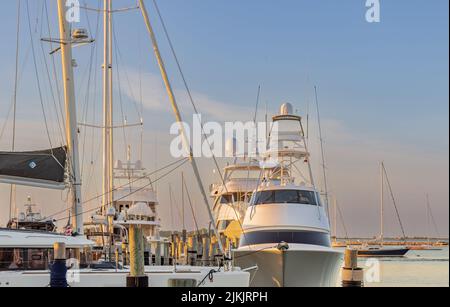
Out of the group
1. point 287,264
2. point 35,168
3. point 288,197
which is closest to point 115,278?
point 35,168

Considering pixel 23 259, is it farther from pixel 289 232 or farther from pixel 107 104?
pixel 107 104

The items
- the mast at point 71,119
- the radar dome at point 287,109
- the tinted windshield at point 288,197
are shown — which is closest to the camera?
the mast at point 71,119

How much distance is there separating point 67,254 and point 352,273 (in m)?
7.85

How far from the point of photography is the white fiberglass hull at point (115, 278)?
707 inches

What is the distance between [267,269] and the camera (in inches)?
1141

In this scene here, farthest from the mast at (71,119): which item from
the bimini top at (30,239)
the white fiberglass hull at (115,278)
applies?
the white fiberglass hull at (115,278)

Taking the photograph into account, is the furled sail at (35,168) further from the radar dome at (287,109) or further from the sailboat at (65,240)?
the radar dome at (287,109)

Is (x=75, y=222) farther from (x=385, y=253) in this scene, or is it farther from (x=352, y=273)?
(x=385, y=253)

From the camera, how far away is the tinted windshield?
3194 centimetres

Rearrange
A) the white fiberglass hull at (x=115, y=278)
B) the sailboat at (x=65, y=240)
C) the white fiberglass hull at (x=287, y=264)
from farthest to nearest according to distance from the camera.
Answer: the white fiberglass hull at (x=287, y=264) → the sailboat at (x=65, y=240) → the white fiberglass hull at (x=115, y=278)

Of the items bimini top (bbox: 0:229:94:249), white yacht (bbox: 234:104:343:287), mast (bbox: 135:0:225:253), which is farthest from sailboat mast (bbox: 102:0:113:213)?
bimini top (bbox: 0:229:94:249)

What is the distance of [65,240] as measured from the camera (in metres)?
19.6

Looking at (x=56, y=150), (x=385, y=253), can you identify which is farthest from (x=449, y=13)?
(x=385, y=253)

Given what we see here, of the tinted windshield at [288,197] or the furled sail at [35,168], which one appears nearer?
the furled sail at [35,168]
